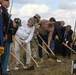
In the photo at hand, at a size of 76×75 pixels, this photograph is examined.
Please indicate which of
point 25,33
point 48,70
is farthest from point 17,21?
point 48,70

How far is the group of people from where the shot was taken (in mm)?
6852

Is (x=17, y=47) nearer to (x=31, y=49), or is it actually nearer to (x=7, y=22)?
(x=31, y=49)

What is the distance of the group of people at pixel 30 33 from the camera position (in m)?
6.85

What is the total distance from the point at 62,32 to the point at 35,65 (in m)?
2.54

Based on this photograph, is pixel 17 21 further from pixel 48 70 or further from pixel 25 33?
pixel 48 70

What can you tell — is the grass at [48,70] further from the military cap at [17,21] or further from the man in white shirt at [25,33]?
the military cap at [17,21]

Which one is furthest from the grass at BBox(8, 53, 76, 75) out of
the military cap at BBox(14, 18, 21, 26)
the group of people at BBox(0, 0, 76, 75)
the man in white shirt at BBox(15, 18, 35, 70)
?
the military cap at BBox(14, 18, 21, 26)

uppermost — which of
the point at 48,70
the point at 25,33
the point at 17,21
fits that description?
the point at 17,21

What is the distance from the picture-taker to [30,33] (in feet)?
29.7

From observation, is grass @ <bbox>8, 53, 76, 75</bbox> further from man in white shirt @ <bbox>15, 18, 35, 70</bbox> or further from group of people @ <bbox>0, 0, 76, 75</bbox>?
man in white shirt @ <bbox>15, 18, 35, 70</bbox>

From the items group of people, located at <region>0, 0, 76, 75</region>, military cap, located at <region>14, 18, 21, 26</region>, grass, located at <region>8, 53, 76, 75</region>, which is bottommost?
grass, located at <region>8, 53, 76, 75</region>

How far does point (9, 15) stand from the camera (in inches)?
270

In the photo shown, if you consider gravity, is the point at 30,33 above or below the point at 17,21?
below

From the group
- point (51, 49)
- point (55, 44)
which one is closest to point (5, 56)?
point (51, 49)
